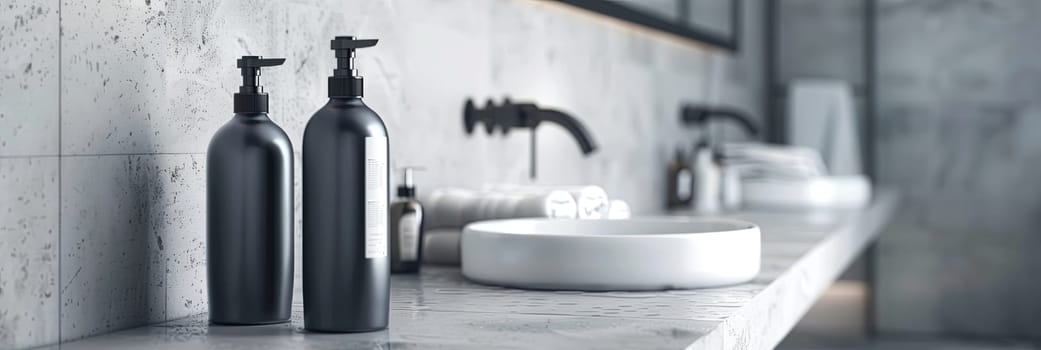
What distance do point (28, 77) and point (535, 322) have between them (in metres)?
0.44

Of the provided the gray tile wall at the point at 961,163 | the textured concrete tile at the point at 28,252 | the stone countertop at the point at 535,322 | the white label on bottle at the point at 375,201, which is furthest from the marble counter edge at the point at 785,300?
the gray tile wall at the point at 961,163

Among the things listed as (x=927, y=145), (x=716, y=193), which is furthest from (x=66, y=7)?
(x=927, y=145)

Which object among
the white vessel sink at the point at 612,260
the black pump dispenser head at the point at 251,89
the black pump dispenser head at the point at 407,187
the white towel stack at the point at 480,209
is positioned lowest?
the white vessel sink at the point at 612,260

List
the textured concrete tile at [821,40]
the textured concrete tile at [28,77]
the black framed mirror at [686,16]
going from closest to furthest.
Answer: the textured concrete tile at [28,77]
the black framed mirror at [686,16]
the textured concrete tile at [821,40]

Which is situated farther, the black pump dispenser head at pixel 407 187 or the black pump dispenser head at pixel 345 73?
the black pump dispenser head at pixel 407 187

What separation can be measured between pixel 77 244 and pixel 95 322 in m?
0.07

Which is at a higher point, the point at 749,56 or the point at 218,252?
the point at 749,56

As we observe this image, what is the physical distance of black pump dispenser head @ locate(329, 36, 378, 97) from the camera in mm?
925

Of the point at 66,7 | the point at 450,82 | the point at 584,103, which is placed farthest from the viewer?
the point at 584,103

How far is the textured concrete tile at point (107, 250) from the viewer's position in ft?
2.98

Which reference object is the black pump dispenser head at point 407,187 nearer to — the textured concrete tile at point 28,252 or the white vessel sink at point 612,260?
the white vessel sink at point 612,260

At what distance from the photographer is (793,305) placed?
1397 mm

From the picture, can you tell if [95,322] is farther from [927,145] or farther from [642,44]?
[927,145]

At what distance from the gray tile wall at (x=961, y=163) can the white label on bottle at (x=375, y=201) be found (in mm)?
3273
